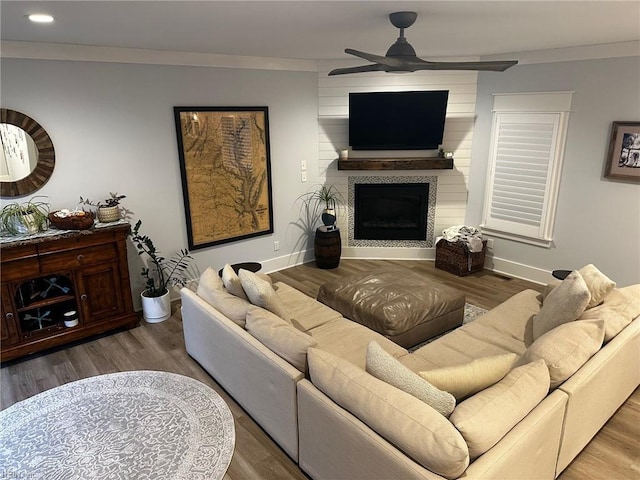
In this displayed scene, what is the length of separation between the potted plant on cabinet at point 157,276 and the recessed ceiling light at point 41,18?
72.9 inches

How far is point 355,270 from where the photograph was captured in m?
5.61

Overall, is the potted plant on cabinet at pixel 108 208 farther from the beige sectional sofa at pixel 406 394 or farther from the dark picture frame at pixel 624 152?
the dark picture frame at pixel 624 152

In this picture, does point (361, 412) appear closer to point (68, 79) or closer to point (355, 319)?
point (355, 319)

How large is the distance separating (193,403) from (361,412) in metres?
1.59

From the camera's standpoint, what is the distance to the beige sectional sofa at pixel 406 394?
5.75 feet

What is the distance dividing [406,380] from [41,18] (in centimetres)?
299

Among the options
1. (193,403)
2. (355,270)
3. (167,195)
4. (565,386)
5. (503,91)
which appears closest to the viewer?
(565,386)

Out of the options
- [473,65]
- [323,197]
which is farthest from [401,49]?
[323,197]

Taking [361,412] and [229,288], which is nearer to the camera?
[361,412]

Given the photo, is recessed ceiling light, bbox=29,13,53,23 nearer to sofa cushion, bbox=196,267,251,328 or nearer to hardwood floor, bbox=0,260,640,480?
sofa cushion, bbox=196,267,251,328

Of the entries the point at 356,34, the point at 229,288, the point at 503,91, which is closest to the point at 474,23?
the point at 356,34

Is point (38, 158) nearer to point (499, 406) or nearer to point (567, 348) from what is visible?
point (499, 406)

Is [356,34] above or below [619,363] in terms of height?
above

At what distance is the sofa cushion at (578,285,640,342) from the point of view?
259 cm
